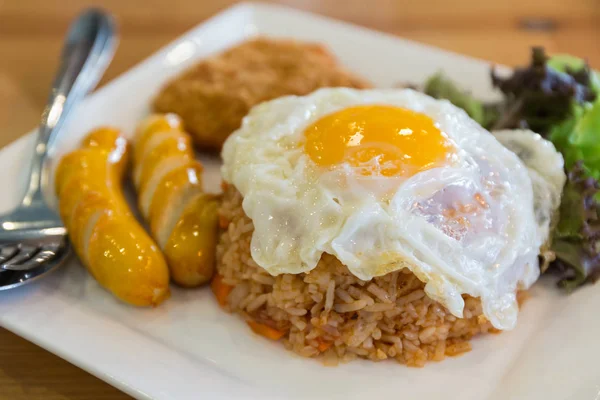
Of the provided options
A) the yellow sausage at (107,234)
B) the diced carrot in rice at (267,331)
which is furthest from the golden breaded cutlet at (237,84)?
the diced carrot in rice at (267,331)

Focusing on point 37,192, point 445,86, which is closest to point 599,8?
point 445,86

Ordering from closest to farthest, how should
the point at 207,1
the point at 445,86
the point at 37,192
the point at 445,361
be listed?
1. the point at 445,361
2. the point at 37,192
3. the point at 445,86
4. the point at 207,1

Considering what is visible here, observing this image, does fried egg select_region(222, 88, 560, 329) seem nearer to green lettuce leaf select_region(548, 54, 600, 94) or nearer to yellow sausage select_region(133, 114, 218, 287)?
yellow sausage select_region(133, 114, 218, 287)

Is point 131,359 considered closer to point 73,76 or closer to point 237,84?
point 237,84

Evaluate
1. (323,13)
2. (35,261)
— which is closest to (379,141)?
(35,261)

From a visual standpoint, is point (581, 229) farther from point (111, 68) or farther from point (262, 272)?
point (111, 68)

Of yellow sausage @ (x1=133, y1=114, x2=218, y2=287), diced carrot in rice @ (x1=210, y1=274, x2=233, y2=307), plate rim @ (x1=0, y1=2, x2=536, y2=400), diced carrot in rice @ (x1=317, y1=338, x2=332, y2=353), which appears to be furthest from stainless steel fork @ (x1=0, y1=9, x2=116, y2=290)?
diced carrot in rice @ (x1=317, y1=338, x2=332, y2=353)
